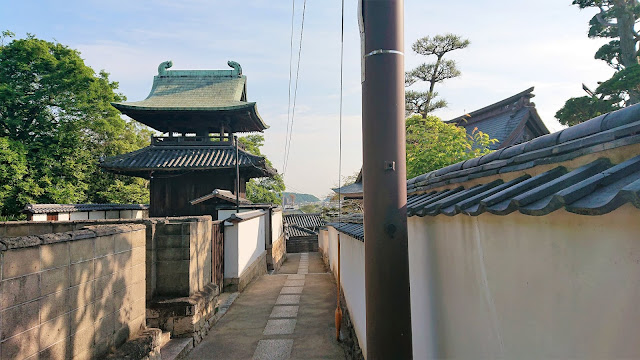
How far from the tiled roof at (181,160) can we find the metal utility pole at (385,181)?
13.0 meters

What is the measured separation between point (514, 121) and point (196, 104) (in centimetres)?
1426

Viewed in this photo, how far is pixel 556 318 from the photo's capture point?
158 cm

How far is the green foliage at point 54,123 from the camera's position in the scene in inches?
824

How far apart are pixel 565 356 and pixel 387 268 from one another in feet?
3.26

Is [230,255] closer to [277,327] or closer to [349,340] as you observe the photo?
[277,327]

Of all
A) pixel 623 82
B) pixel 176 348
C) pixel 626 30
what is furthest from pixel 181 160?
pixel 626 30

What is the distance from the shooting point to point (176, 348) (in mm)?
5621

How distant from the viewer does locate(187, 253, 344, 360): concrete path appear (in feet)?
19.4

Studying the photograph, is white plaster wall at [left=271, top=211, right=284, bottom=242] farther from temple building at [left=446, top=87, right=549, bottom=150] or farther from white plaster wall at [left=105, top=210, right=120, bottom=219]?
temple building at [left=446, top=87, right=549, bottom=150]

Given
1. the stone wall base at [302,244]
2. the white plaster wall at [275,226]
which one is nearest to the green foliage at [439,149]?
the white plaster wall at [275,226]

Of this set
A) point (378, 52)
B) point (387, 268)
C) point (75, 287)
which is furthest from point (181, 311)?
point (378, 52)

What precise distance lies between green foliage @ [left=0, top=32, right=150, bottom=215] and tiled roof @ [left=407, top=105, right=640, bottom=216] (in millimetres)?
24444

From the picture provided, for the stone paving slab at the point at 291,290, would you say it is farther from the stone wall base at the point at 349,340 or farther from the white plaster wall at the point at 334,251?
the stone wall base at the point at 349,340

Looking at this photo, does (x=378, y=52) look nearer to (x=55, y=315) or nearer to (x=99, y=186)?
(x=55, y=315)
